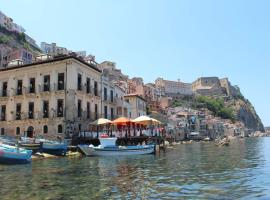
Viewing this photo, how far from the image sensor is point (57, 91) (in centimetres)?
4094

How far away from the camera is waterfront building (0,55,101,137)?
40300 mm

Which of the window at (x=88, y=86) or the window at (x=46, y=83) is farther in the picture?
the window at (x=88, y=86)

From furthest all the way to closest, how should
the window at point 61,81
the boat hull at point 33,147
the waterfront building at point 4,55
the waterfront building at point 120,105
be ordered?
the waterfront building at point 4,55
the waterfront building at point 120,105
the window at point 61,81
the boat hull at point 33,147

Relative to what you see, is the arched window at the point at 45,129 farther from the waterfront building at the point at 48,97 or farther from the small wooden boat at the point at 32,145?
the small wooden boat at the point at 32,145

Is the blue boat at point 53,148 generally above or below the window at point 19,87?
Result: below

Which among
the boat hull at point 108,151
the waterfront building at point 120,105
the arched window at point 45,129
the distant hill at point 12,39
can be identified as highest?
the distant hill at point 12,39

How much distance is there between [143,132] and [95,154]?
13976 mm

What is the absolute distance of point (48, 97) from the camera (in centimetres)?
4153

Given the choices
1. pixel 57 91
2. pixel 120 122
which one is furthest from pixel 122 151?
pixel 57 91

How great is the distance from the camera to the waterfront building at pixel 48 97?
A: 40.3 m

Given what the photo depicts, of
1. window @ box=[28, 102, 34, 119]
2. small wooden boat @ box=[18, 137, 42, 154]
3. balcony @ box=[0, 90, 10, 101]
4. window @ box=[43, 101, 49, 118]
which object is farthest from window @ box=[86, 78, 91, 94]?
small wooden boat @ box=[18, 137, 42, 154]

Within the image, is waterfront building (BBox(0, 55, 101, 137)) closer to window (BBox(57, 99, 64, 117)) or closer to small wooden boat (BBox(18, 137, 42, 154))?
window (BBox(57, 99, 64, 117))

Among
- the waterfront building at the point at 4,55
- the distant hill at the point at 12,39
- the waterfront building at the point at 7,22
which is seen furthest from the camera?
the waterfront building at the point at 7,22

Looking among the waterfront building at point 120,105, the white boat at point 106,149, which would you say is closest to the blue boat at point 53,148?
the white boat at point 106,149
